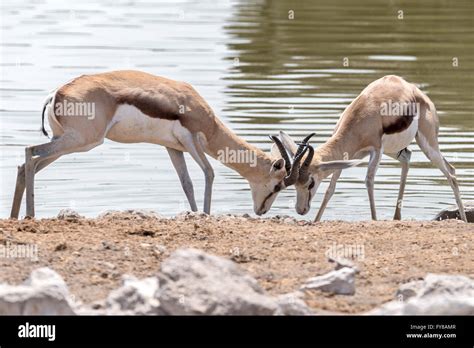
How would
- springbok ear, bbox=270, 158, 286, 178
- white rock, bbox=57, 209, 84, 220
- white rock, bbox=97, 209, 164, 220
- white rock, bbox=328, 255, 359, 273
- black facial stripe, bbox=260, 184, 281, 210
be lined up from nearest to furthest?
white rock, bbox=328, 255, 359, 273
white rock, bbox=57, 209, 84, 220
white rock, bbox=97, 209, 164, 220
springbok ear, bbox=270, 158, 286, 178
black facial stripe, bbox=260, 184, 281, 210

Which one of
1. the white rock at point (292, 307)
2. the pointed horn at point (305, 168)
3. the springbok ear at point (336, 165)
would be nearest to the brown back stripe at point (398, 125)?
the springbok ear at point (336, 165)

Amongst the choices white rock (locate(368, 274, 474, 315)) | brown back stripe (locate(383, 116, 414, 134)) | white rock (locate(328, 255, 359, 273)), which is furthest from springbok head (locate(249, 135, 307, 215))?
white rock (locate(368, 274, 474, 315))

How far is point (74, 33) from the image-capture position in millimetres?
33219

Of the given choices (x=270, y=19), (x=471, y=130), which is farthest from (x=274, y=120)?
(x=270, y=19)

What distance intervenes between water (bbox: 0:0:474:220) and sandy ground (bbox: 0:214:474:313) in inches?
123

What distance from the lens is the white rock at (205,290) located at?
7.27m

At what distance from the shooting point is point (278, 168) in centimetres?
1403

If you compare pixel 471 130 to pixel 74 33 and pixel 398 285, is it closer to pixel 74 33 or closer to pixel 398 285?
pixel 398 285

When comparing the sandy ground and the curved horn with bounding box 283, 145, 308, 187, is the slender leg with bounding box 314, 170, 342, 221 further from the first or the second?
the sandy ground

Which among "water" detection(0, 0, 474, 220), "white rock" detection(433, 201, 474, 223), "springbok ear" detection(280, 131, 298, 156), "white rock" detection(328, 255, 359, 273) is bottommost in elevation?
"water" detection(0, 0, 474, 220)

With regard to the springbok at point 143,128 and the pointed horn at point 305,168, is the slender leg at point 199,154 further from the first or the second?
the pointed horn at point 305,168

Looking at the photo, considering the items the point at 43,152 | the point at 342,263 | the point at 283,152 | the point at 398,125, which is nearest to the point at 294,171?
the point at 283,152

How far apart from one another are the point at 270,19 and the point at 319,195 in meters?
20.5

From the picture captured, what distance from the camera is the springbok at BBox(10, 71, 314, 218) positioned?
12.2 metres
